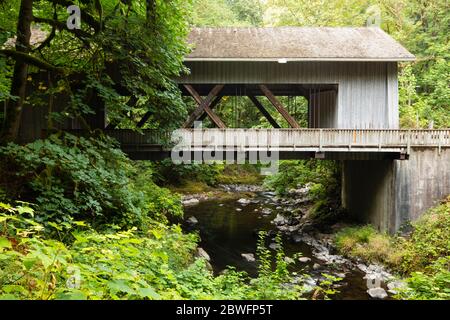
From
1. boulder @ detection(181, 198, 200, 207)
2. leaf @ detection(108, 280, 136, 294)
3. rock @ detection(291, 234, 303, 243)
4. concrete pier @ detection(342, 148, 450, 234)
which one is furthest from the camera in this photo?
boulder @ detection(181, 198, 200, 207)

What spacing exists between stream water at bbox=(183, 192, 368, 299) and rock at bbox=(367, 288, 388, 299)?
0.16 m

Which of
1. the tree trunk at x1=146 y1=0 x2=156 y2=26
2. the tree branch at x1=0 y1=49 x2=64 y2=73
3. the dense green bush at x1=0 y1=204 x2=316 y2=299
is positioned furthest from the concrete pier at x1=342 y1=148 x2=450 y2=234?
the tree branch at x1=0 y1=49 x2=64 y2=73

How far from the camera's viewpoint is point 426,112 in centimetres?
2316

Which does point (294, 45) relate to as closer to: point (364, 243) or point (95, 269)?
point (364, 243)

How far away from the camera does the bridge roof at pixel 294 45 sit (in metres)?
14.7

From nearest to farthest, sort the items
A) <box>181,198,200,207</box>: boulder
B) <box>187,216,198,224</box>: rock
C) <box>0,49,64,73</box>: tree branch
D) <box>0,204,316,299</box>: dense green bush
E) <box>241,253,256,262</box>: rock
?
<box>0,204,316,299</box>: dense green bush
<box>0,49,64,73</box>: tree branch
<box>241,253,256,262</box>: rock
<box>187,216,198,224</box>: rock
<box>181,198,200,207</box>: boulder

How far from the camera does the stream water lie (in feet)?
39.9

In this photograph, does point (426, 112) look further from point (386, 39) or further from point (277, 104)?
point (277, 104)

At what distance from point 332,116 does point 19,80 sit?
12.9 meters

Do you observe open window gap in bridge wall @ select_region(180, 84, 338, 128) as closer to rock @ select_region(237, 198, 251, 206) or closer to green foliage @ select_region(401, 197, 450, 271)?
green foliage @ select_region(401, 197, 450, 271)

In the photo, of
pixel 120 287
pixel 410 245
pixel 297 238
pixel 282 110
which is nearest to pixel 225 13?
pixel 282 110

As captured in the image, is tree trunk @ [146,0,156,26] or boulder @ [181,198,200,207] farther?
boulder @ [181,198,200,207]

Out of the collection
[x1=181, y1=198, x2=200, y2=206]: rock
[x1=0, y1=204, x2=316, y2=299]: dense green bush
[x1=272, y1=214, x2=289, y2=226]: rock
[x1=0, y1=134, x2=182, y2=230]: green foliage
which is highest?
[x1=0, y1=134, x2=182, y2=230]: green foliage

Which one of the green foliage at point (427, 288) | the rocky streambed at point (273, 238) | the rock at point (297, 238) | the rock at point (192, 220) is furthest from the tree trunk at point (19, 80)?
the rock at point (192, 220)
